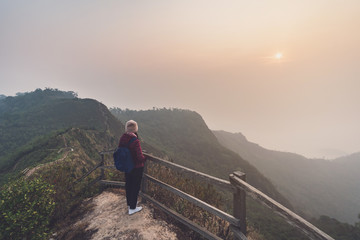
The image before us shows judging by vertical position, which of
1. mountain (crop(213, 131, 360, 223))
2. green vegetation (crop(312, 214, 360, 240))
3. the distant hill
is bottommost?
mountain (crop(213, 131, 360, 223))

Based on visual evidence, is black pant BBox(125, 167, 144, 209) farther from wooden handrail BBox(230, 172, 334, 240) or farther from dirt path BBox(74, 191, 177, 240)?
wooden handrail BBox(230, 172, 334, 240)

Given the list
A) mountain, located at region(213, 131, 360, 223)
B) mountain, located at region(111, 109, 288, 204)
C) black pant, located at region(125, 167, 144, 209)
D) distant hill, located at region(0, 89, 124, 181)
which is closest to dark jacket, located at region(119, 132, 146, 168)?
black pant, located at region(125, 167, 144, 209)

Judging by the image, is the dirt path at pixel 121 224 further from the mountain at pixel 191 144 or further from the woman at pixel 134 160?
the mountain at pixel 191 144

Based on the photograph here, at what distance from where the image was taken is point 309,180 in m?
144

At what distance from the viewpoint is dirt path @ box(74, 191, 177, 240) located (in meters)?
4.02

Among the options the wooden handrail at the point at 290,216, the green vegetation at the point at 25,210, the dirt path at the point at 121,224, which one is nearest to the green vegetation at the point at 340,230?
the dirt path at the point at 121,224

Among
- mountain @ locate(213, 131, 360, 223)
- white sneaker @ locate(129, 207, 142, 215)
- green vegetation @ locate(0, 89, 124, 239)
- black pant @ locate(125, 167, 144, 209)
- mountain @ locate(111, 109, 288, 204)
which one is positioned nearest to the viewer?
black pant @ locate(125, 167, 144, 209)

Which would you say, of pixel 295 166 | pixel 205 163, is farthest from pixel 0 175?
pixel 295 166

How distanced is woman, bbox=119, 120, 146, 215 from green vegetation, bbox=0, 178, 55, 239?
2326 mm

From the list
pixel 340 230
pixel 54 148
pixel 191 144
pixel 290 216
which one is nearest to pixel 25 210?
pixel 290 216

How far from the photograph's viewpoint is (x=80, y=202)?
21.3 feet

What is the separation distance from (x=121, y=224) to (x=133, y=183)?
96 cm

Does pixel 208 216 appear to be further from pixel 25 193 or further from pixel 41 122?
pixel 41 122

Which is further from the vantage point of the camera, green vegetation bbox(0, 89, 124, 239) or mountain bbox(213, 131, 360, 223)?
mountain bbox(213, 131, 360, 223)
